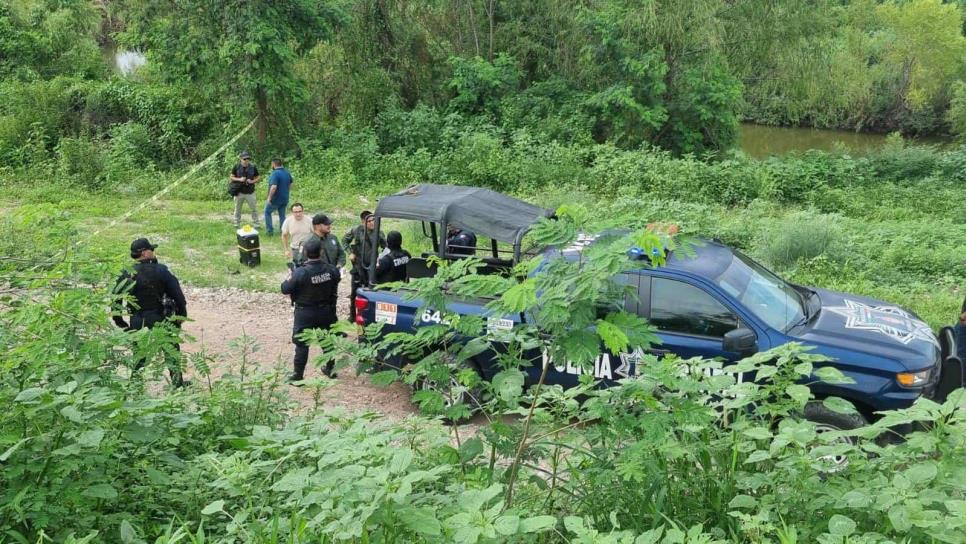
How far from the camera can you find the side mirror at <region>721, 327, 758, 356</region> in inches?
241

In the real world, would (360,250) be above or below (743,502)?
below

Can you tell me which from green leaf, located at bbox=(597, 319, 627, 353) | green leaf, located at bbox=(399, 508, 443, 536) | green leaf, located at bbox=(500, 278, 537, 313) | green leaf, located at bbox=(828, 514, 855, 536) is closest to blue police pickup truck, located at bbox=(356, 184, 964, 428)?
green leaf, located at bbox=(500, 278, 537, 313)

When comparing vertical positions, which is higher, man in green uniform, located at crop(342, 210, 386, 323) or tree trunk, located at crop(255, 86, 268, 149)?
tree trunk, located at crop(255, 86, 268, 149)

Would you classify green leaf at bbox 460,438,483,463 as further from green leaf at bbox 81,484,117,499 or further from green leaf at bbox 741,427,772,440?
green leaf at bbox 81,484,117,499

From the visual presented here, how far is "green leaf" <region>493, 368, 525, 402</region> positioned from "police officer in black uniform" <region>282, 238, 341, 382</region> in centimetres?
388

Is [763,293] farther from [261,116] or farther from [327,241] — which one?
[261,116]

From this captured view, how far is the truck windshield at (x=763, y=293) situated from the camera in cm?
655

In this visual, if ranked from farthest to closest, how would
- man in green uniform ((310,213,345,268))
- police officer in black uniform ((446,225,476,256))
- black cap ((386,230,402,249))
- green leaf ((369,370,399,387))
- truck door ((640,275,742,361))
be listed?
1. police officer in black uniform ((446,225,476,256))
2. man in green uniform ((310,213,345,268))
3. black cap ((386,230,402,249))
4. truck door ((640,275,742,361))
5. green leaf ((369,370,399,387))

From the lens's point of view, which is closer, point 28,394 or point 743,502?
point 743,502

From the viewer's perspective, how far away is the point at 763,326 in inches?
252

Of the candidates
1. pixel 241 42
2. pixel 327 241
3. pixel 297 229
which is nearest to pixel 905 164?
pixel 241 42

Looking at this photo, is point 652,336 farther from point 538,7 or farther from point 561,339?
point 538,7

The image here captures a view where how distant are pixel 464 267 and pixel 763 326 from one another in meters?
2.99

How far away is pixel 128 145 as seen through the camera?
19172mm
